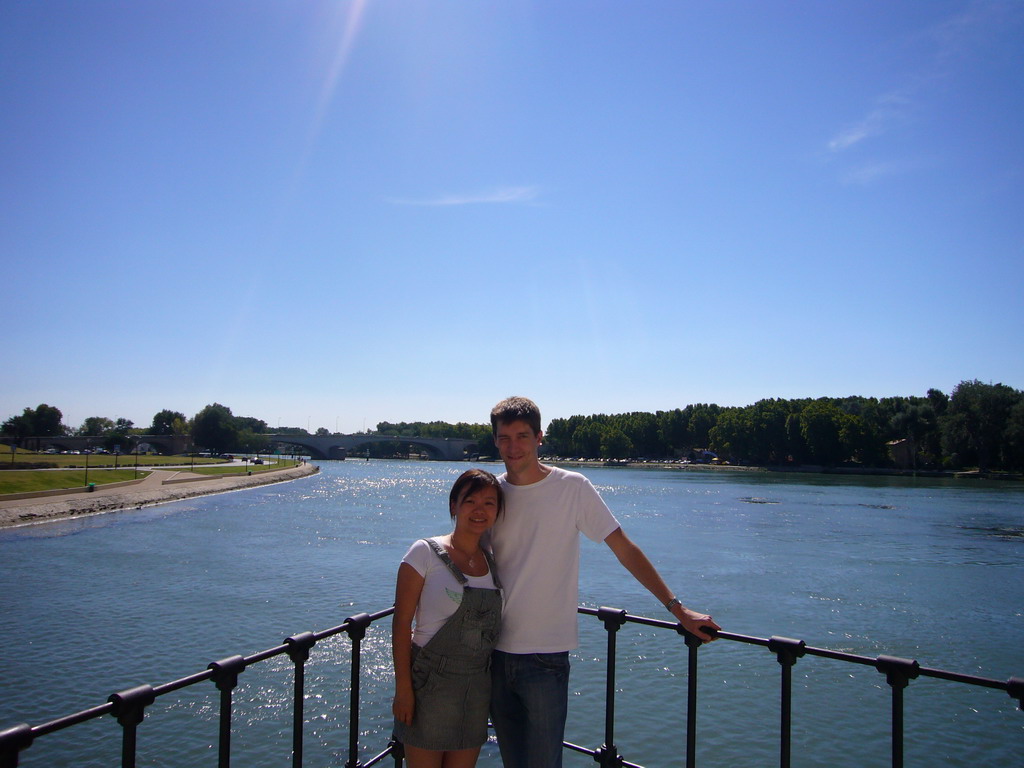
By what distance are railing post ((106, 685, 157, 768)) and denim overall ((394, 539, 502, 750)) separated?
116 cm

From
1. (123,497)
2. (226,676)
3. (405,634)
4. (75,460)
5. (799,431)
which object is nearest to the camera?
(226,676)

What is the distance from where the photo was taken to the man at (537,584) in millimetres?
3316

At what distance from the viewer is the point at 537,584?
11.2 feet

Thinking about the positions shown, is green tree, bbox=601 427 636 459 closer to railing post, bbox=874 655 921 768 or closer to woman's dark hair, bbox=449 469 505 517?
woman's dark hair, bbox=449 469 505 517

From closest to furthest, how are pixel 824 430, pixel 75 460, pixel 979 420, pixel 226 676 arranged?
pixel 226 676 → pixel 75 460 → pixel 979 420 → pixel 824 430

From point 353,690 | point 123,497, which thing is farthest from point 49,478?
point 353,690

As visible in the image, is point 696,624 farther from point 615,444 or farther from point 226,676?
point 615,444

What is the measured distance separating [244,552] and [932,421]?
3854 inches

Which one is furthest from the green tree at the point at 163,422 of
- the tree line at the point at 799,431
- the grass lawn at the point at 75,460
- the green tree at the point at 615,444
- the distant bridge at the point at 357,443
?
the green tree at the point at 615,444

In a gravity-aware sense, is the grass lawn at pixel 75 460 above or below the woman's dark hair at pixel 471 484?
below

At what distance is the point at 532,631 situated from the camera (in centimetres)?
335

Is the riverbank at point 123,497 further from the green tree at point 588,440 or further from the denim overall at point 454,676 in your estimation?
the green tree at point 588,440

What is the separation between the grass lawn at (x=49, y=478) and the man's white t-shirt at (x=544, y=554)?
146 ft

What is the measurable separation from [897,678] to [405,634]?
2047mm
